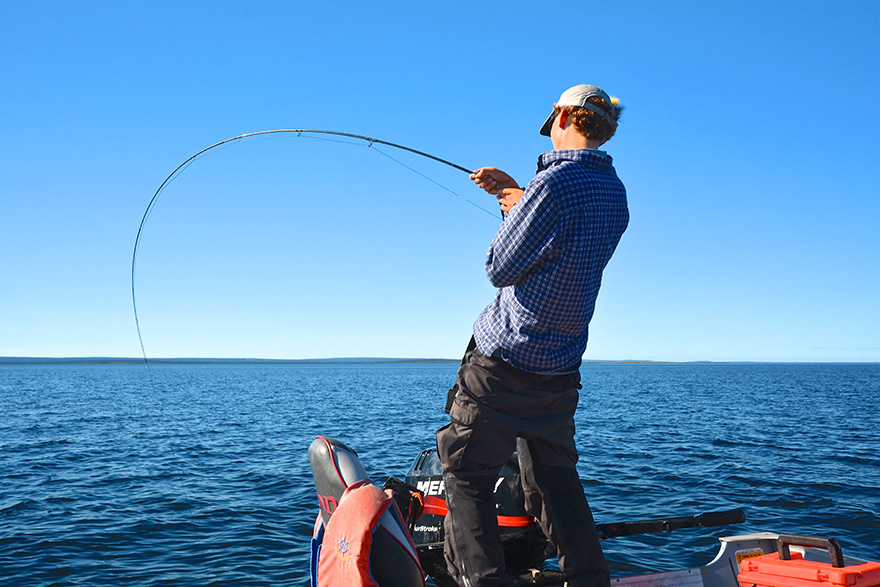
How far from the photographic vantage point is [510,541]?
3.57m

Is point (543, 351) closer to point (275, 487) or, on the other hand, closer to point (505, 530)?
point (505, 530)

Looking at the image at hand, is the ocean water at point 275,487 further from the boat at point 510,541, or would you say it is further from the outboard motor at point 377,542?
the outboard motor at point 377,542

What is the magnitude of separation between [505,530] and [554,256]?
67.2 inches

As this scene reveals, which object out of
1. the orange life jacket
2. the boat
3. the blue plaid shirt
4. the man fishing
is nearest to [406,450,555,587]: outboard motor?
the boat

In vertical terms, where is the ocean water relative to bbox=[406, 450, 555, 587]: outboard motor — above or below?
below

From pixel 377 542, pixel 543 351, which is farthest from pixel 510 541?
pixel 543 351

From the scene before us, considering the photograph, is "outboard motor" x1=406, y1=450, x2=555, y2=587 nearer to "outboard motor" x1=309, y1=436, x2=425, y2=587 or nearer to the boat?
the boat

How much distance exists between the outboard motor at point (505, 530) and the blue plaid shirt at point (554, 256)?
1141 millimetres

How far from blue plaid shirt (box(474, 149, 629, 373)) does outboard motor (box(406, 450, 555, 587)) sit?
1.14 metres

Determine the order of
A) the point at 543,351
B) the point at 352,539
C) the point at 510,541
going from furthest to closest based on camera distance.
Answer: the point at 510,541, the point at 543,351, the point at 352,539

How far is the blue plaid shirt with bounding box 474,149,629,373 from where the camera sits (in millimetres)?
2742

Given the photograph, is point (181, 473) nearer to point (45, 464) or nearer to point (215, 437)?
point (45, 464)

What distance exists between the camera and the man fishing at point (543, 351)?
2.78 m

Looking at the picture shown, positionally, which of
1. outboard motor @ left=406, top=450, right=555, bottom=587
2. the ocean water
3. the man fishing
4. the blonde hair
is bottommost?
the ocean water
